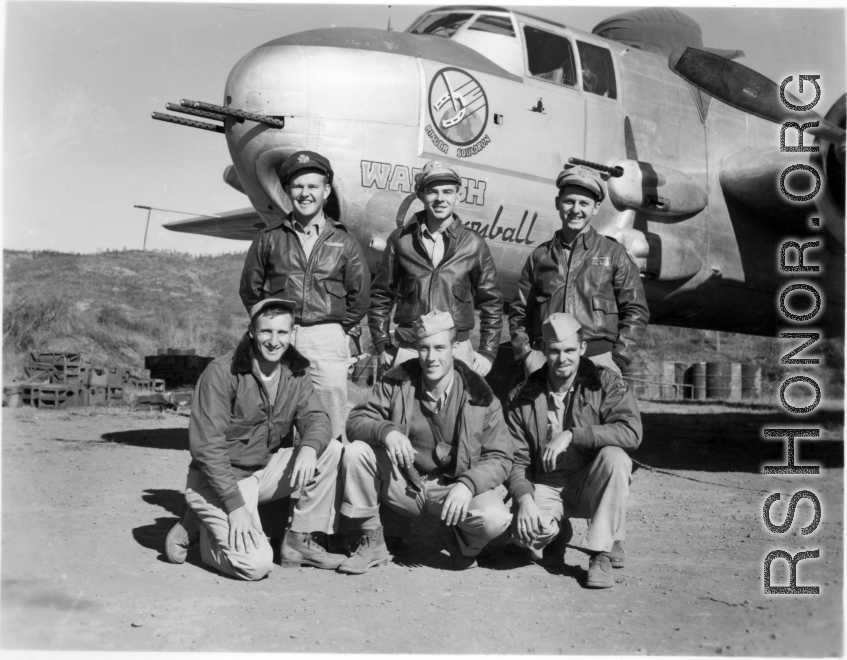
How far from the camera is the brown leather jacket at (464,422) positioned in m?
4.42

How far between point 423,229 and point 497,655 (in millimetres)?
2743

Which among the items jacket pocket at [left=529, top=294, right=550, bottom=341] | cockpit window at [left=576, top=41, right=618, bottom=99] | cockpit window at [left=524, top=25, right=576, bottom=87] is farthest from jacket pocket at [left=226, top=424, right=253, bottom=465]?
cockpit window at [left=576, top=41, right=618, bottom=99]

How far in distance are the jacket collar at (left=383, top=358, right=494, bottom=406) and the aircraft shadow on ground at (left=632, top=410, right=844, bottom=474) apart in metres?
3.49

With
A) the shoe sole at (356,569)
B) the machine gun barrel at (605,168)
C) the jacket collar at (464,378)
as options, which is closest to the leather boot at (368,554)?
the shoe sole at (356,569)

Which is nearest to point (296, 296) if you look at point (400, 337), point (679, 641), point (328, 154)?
point (400, 337)

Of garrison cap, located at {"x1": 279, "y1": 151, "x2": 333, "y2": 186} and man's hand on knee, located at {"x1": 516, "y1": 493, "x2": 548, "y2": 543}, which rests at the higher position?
garrison cap, located at {"x1": 279, "y1": 151, "x2": 333, "y2": 186}

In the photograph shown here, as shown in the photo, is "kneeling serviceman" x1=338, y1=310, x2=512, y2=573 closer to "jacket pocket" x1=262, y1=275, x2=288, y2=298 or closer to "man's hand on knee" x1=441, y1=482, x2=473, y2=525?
"man's hand on knee" x1=441, y1=482, x2=473, y2=525

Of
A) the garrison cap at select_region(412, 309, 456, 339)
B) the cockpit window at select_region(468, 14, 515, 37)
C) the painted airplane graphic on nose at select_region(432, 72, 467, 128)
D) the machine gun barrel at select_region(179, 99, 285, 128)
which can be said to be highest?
the cockpit window at select_region(468, 14, 515, 37)

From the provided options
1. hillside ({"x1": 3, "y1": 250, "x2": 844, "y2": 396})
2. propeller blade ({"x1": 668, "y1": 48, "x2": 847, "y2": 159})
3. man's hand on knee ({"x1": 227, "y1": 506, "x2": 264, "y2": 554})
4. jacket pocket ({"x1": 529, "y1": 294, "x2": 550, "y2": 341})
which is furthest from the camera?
hillside ({"x1": 3, "y1": 250, "x2": 844, "y2": 396})

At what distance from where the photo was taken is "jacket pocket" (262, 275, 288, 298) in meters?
5.14

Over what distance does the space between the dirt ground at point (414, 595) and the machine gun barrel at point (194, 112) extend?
2908 mm

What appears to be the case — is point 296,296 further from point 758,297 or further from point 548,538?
point 758,297

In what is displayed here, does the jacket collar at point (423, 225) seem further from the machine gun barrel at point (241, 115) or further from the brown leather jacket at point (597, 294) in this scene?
the machine gun barrel at point (241, 115)

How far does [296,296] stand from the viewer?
513cm
